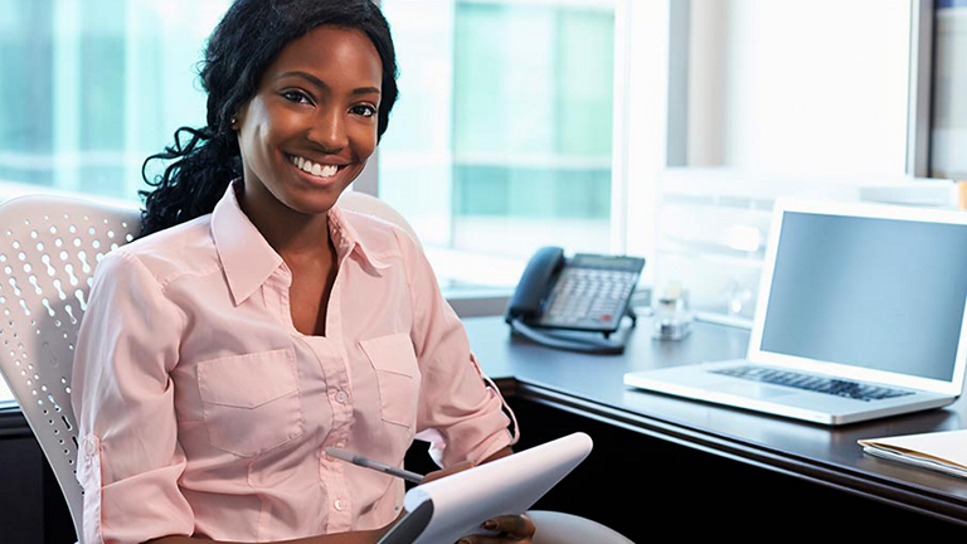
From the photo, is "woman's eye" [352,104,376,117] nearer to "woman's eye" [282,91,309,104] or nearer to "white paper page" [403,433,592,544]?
"woman's eye" [282,91,309,104]

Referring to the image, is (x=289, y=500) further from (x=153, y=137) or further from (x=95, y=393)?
(x=153, y=137)

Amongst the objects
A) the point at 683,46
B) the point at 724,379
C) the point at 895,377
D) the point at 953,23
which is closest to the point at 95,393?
the point at 724,379

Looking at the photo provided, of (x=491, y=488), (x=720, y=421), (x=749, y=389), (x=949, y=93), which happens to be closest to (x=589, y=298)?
(x=749, y=389)

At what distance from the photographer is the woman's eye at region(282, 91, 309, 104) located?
138 cm

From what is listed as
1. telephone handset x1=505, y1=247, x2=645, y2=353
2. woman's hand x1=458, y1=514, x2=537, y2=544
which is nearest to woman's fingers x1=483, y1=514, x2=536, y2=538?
woman's hand x1=458, y1=514, x2=537, y2=544

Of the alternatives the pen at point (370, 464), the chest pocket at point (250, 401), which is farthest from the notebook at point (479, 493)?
the chest pocket at point (250, 401)

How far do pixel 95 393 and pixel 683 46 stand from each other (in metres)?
1.89

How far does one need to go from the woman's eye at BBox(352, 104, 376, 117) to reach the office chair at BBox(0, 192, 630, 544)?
0.39 metres

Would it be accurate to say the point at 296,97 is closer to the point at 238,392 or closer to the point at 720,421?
the point at 238,392

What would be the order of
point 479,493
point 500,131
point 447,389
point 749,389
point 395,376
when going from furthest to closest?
point 500,131
point 749,389
point 447,389
point 395,376
point 479,493

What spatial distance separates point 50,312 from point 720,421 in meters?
0.87

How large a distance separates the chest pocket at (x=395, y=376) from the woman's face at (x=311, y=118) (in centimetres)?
19

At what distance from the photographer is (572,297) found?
7.48 feet

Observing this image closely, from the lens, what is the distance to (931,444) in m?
1.46
